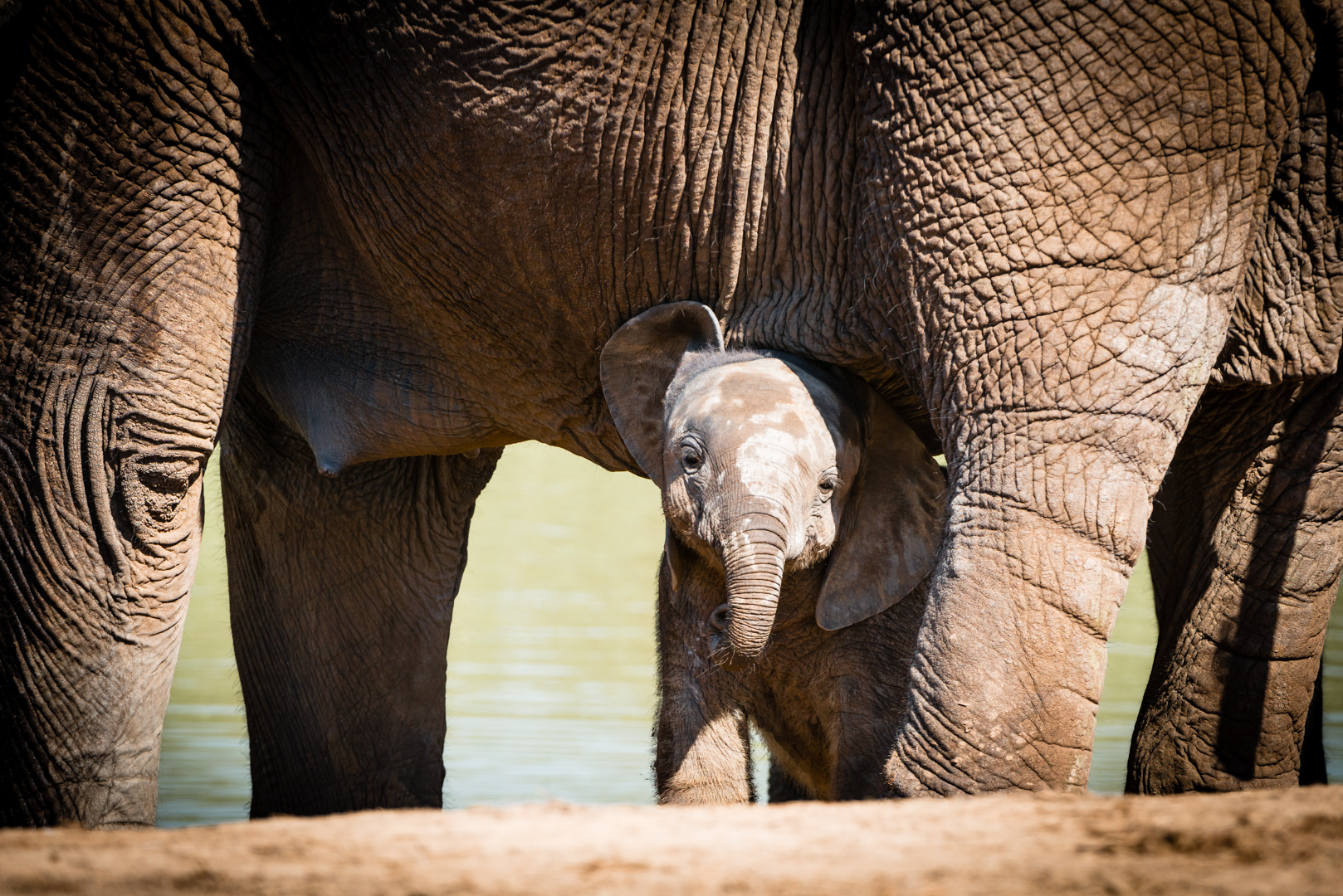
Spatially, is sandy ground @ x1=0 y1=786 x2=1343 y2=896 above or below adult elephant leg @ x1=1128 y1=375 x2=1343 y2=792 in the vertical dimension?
below

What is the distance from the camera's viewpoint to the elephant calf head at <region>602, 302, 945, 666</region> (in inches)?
131

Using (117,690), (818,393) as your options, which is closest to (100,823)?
(117,690)

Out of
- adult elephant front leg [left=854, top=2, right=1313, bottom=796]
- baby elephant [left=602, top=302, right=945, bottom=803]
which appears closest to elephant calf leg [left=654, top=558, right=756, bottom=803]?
baby elephant [left=602, top=302, right=945, bottom=803]

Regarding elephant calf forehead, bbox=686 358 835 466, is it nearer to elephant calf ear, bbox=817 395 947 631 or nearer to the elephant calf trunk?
the elephant calf trunk

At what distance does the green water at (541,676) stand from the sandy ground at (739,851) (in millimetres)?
374

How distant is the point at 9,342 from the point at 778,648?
204 centimetres

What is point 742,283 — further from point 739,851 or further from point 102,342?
point 739,851

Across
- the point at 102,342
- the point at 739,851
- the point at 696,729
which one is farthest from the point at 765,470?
the point at 102,342

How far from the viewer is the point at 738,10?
11.3 feet

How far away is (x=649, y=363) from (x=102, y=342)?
1320mm

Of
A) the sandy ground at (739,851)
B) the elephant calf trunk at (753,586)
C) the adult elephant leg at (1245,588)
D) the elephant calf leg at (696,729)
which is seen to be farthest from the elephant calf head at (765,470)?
the sandy ground at (739,851)

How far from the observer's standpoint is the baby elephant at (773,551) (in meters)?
3.37

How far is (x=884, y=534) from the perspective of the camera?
3750mm

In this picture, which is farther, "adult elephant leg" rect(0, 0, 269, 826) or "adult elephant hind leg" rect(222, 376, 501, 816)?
"adult elephant hind leg" rect(222, 376, 501, 816)
